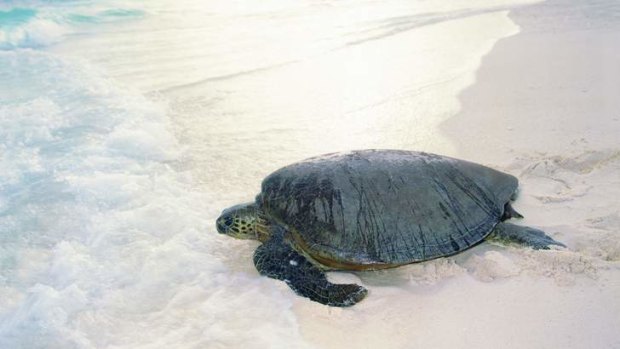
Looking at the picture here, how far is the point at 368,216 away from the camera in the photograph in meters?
3.16

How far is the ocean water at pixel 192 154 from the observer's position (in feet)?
9.73

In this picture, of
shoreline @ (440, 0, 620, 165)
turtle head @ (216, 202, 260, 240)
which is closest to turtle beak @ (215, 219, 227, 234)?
turtle head @ (216, 202, 260, 240)

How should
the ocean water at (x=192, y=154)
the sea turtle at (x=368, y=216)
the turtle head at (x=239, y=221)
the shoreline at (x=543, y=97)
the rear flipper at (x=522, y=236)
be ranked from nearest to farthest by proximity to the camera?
1. the ocean water at (x=192, y=154)
2. the sea turtle at (x=368, y=216)
3. the rear flipper at (x=522, y=236)
4. the turtle head at (x=239, y=221)
5. the shoreline at (x=543, y=97)

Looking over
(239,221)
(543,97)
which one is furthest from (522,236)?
(543,97)

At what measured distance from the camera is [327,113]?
20.5ft

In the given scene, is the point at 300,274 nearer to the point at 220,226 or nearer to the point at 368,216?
the point at 368,216

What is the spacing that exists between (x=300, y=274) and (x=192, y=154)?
2583mm

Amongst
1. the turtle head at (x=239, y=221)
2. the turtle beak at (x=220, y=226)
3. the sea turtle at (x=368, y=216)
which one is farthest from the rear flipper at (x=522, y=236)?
the turtle beak at (x=220, y=226)

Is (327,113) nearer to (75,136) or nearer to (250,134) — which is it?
(250,134)

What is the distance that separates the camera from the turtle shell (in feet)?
10.1

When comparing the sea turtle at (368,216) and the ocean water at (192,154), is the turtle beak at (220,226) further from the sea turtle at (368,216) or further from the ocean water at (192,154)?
the ocean water at (192,154)

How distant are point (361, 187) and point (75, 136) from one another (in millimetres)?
4142

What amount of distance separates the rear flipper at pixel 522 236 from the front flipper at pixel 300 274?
0.99 metres

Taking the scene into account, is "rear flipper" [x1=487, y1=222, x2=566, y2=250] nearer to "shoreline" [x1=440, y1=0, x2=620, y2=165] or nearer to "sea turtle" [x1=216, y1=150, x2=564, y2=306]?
"sea turtle" [x1=216, y1=150, x2=564, y2=306]
